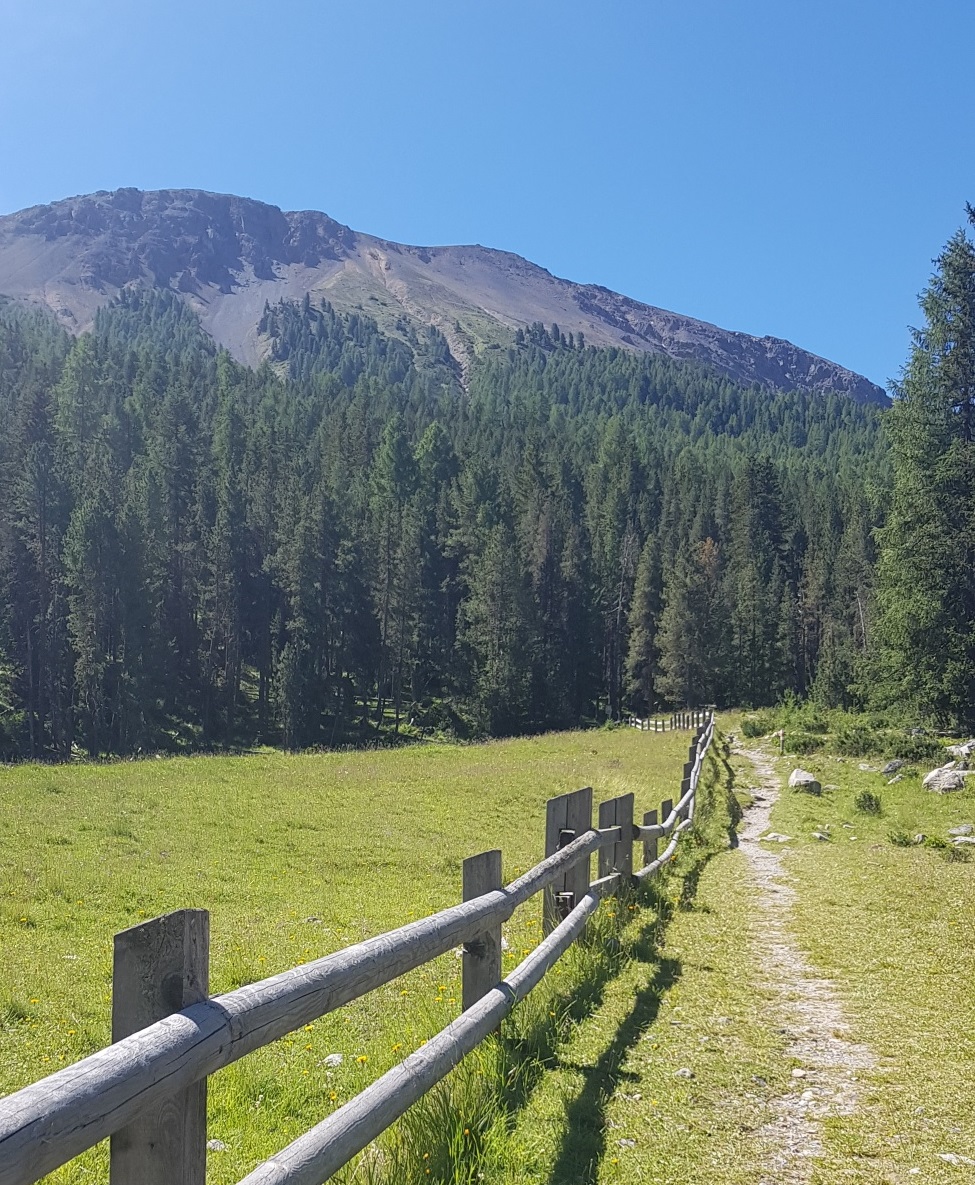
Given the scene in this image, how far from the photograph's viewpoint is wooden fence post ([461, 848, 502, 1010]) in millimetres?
5668

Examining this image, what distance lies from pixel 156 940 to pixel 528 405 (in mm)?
165295

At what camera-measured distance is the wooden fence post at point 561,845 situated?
809 cm

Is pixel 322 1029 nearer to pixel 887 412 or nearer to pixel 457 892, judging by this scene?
pixel 457 892

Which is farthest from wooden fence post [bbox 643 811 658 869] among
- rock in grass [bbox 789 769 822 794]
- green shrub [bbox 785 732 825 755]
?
green shrub [bbox 785 732 825 755]

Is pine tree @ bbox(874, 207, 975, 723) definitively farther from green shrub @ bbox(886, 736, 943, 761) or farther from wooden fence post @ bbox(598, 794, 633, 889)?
wooden fence post @ bbox(598, 794, 633, 889)

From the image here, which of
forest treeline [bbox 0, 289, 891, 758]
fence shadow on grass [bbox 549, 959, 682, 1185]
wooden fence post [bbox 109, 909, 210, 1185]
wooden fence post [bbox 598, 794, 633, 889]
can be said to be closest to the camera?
wooden fence post [bbox 109, 909, 210, 1185]

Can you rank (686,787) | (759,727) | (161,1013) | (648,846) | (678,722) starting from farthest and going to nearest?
(678,722) → (759,727) → (686,787) → (648,846) → (161,1013)

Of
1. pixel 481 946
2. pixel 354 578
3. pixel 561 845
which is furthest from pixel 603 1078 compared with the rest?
pixel 354 578

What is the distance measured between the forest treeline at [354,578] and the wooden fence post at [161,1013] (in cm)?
5368

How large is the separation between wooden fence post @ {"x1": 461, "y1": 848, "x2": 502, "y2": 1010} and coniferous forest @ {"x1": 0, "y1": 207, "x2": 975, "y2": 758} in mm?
33040

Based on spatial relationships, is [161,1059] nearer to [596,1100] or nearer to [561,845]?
[596,1100]

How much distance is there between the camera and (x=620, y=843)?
1056cm

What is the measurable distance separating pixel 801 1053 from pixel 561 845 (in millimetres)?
2820

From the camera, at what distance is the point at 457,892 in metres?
13.6
